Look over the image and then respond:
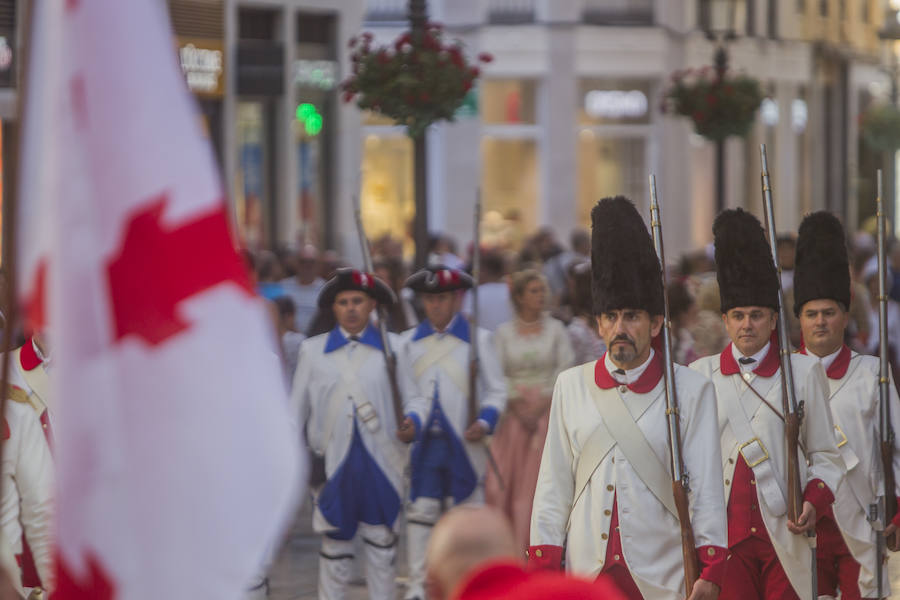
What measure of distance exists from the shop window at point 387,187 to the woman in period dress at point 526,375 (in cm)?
1996

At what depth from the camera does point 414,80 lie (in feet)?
47.1

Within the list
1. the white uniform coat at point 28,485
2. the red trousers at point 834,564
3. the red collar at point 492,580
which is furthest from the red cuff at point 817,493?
the red collar at point 492,580

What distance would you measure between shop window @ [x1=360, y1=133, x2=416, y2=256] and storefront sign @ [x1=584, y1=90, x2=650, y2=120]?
4.42 meters

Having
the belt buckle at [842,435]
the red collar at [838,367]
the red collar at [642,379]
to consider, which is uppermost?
the red collar at [642,379]

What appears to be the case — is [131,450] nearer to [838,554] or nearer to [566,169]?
[838,554]

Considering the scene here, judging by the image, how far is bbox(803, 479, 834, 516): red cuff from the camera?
7730 millimetres

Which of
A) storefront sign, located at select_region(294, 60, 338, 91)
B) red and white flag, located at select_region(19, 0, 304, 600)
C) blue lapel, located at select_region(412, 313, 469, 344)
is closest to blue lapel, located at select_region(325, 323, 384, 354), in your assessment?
blue lapel, located at select_region(412, 313, 469, 344)

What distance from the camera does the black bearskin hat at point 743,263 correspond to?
8102 mm

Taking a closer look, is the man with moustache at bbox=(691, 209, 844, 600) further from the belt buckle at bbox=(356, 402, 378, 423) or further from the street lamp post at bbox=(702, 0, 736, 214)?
the street lamp post at bbox=(702, 0, 736, 214)

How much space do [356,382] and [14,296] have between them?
7.00m

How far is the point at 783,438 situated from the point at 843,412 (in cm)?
101

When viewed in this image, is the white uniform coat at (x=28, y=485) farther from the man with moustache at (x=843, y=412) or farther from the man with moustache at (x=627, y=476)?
the man with moustache at (x=843, y=412)

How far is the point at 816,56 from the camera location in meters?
47.2

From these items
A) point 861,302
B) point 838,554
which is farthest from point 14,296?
point 861,302
